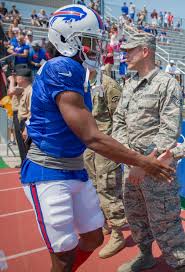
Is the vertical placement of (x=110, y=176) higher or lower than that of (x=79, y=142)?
lower

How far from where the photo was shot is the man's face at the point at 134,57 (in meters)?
2.99

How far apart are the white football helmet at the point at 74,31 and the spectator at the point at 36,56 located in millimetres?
10761

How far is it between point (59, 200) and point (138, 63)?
138 centimetres

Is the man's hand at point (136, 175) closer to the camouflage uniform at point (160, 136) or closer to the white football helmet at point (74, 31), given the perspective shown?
the camouflage uniform at point (160, 136)

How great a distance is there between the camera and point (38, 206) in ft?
7.37

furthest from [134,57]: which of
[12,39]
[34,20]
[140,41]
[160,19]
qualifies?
[160,19]

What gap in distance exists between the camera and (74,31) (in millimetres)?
2264

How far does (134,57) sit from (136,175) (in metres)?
0.95

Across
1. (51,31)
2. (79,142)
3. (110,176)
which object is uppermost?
(51,31)

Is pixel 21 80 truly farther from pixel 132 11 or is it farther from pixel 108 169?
pixel 132 11

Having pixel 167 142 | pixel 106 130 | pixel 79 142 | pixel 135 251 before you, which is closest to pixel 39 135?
pixel 79 142

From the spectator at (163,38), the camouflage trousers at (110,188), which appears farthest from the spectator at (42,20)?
the camouflage trousers at (110,188)

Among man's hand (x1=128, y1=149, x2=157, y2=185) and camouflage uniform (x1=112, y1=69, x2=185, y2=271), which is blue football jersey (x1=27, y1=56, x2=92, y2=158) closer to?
man's hand (x1=128, y1=149, x2=157, y2=185)

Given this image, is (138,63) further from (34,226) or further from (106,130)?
(34,226)
